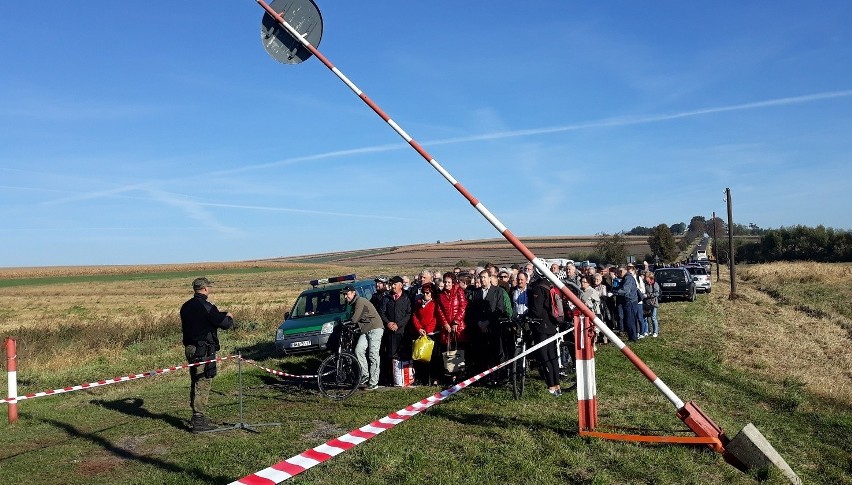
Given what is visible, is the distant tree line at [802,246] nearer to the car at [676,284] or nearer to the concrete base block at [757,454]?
the car at [676,284]

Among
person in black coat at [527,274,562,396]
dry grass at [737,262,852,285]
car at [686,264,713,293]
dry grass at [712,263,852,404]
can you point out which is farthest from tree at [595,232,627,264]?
person in black coat at [527,274,562,396]

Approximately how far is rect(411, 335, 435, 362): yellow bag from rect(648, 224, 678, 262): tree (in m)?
59.4

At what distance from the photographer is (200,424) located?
28.3 ft

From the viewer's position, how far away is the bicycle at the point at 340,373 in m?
10.7

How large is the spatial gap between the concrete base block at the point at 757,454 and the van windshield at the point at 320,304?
10.7 metres

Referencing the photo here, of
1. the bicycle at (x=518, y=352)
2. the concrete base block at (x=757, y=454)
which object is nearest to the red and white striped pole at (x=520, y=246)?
the concrete base block at (x=757, y=454)

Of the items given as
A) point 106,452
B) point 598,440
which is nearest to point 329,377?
point 106,452

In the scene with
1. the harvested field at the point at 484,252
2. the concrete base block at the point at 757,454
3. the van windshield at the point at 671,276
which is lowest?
the concrete base block at the point at 757,454

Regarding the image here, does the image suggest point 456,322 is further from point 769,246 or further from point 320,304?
point 769,246

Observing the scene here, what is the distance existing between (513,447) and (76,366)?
43.6 ft

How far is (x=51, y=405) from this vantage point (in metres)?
11.3

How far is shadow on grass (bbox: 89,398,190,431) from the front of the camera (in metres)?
9.36

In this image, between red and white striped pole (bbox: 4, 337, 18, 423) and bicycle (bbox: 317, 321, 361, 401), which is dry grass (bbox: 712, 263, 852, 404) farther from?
red and white striped pole (bbox: 4, 337, 18, 423)

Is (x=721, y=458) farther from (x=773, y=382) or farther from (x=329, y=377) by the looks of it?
(x=329, y=377)
